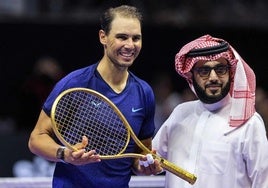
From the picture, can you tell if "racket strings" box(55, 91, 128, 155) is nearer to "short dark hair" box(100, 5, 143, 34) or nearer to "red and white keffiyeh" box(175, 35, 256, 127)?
"short dark hair" box(100, 5, 143, 34)

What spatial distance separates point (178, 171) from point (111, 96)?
56 centimetres

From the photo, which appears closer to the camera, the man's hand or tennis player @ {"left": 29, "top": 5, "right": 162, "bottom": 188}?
the man's hand

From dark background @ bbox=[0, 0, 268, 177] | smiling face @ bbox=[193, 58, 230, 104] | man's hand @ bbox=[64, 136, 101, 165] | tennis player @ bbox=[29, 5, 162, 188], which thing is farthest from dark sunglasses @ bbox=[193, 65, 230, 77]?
dark background @ bbox=[0, 0, 268, 177]

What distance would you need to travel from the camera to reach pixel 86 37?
35.1 ft

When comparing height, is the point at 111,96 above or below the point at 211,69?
below

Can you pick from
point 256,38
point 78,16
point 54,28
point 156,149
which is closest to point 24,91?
point 54,28

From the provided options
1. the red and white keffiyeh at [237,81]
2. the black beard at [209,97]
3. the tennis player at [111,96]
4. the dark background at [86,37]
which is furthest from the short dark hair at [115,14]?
the dark background at [86,37]

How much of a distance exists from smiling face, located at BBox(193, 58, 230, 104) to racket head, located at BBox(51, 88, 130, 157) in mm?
517

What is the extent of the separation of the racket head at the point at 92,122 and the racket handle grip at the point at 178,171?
24cm

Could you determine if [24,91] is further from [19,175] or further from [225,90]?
[225,90]

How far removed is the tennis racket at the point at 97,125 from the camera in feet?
18.1

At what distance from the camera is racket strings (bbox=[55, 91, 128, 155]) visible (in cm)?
554

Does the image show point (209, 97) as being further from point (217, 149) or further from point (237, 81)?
point (217, 149)

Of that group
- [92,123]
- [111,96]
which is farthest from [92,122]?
[111,96]
